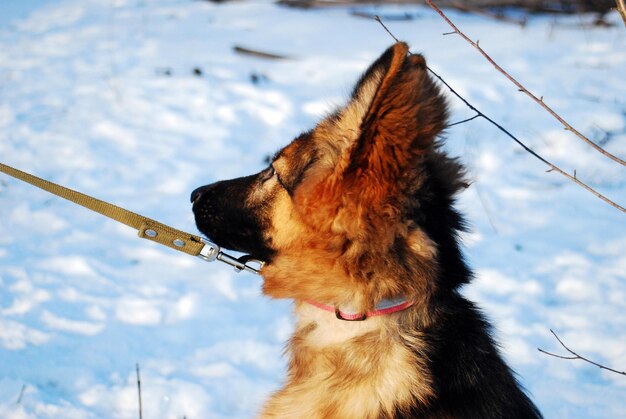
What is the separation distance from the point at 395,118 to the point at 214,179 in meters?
4.45

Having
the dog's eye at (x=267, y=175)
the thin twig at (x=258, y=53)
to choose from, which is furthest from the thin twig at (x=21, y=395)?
the thin twig at (x=258, y=53)

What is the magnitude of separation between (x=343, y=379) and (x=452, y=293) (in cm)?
59

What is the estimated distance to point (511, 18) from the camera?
10.2 m

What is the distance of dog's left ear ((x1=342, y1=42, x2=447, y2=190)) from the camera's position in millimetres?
2395

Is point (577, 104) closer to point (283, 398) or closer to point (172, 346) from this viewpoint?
point (172, 346)

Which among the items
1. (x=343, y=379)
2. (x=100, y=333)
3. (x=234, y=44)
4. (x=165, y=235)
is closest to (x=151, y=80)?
(x=234, y=44)

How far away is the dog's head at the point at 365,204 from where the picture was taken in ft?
8.10

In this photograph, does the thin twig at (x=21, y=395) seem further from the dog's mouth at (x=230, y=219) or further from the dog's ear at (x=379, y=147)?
the dog's ear at (x=379, y=147)

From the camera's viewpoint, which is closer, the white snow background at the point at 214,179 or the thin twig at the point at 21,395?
the thin twig at the point at 21,395

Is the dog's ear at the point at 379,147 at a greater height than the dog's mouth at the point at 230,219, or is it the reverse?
the dog's ear at the point at 379,147

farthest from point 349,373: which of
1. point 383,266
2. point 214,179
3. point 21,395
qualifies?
point 214,179

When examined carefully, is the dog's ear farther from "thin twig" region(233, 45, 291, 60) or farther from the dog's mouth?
"thin twig" region(233, 45, 291, 60)

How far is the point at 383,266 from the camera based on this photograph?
275 cm

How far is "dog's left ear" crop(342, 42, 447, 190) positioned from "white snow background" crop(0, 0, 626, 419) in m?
0.91
